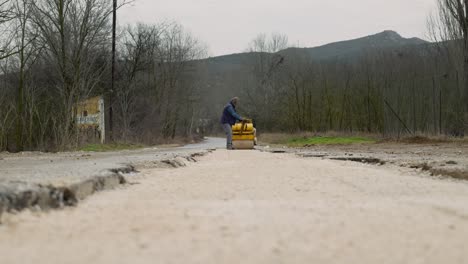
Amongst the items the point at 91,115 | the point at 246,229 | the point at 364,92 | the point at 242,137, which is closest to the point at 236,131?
the point at 242,137

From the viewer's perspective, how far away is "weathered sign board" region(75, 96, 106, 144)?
22.5 meters

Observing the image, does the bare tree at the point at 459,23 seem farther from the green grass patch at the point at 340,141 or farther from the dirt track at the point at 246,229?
the dirt track at the point at 246,229

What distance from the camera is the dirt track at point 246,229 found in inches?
93.6

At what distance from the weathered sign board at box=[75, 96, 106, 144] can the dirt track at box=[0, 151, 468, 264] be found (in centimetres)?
1878

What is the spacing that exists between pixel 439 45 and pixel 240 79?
41.1 m

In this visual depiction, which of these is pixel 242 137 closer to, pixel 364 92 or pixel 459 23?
pixel 459 23

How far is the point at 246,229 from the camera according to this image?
2.91 meters

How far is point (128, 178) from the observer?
234 inches

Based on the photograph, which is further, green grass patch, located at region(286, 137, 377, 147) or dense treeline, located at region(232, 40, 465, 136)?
green grass patch, located at region(286, 137, 377, 147)

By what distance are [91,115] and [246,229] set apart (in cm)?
2310

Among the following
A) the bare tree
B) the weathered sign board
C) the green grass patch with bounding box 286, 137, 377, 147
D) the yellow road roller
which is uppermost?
the bare tree

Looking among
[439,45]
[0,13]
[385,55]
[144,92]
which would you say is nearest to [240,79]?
[144,92]

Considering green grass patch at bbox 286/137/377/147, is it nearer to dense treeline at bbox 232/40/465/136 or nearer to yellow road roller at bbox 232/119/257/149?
dense treeline at bbox 232/40/465/136

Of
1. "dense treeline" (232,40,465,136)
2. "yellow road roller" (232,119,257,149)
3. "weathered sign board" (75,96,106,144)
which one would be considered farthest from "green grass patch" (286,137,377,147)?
"weathered sign board" (75,96,106,144)
